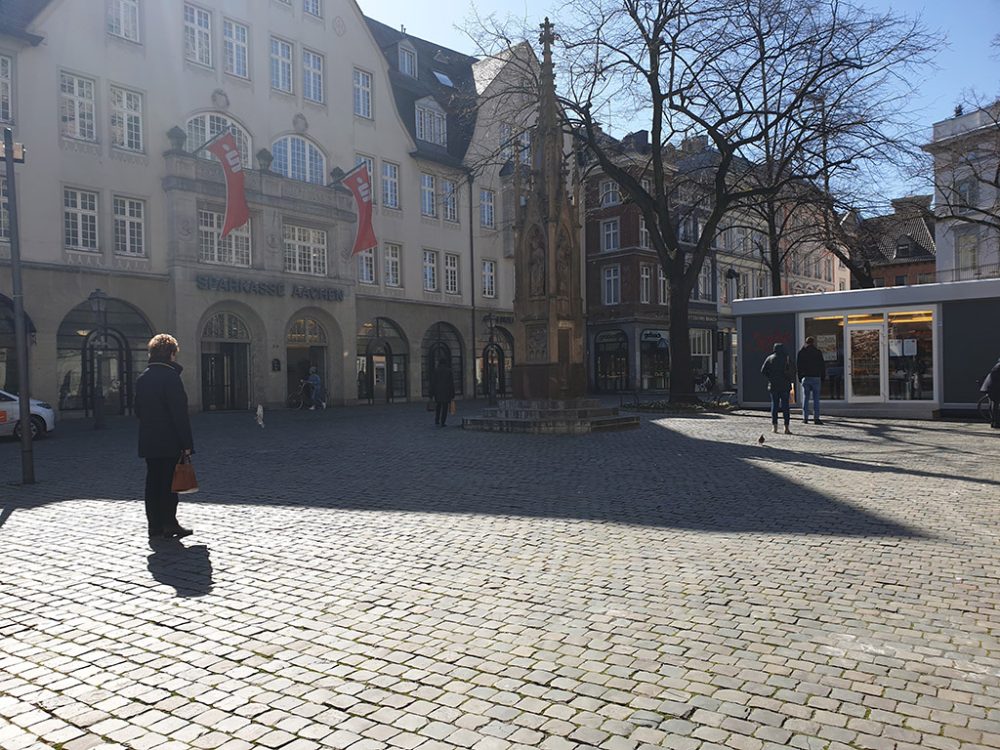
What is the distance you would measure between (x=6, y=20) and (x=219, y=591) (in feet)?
88.2

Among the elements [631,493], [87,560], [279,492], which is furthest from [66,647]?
[631,493]

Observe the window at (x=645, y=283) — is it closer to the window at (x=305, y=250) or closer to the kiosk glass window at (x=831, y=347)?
the window at (x=305, y=250)

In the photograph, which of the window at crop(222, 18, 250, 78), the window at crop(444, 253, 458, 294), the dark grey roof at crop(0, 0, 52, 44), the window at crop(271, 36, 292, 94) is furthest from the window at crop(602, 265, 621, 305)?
the dark grey roof at crop(0, 0, 52, 44)

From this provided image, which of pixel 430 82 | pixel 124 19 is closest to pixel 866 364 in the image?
pixel 124 19

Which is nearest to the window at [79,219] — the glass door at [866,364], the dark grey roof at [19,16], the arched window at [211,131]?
the arched window at [211,131]

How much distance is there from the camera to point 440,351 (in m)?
40.2

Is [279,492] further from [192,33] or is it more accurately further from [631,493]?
[192,33]

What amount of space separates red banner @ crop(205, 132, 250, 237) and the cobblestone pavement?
19.3 metres

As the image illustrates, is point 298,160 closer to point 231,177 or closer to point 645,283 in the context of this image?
point 231,177

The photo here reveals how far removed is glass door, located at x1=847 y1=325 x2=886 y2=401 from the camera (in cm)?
2180

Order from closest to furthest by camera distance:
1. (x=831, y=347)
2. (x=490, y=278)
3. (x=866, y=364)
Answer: (x=866, y=364), (x=831, y=347), (x=490, y=278)

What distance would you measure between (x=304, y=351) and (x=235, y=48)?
12.1m

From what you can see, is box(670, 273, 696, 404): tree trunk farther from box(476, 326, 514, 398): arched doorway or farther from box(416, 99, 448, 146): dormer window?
box(416, 99, 448, 146): dormer window

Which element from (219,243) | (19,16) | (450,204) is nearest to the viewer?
(19,16)
